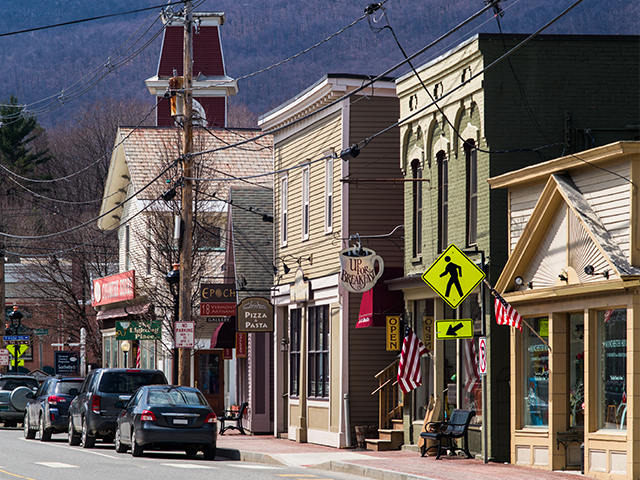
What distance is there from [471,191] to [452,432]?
4380 mm

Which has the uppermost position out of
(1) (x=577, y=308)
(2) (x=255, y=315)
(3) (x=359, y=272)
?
(3) (x=359, y=272)

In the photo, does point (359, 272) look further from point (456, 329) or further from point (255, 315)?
point (255, 315)

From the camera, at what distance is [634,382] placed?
50.8 feet

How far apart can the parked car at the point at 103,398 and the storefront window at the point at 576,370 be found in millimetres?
10020

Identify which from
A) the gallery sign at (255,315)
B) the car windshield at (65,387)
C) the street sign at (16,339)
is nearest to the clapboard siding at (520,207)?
the gallery sign at (255,315)

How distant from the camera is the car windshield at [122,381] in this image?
24141mm

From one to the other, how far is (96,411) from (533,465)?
10.2 metres

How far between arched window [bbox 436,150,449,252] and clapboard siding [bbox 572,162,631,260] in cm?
460

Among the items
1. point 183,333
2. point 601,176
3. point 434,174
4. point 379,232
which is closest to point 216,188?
point 183,333

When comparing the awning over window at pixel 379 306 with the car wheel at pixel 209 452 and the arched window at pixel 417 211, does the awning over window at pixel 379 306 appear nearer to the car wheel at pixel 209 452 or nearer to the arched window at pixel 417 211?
the arched window at pixel 417 211

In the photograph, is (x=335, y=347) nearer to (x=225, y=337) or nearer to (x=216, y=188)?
(x=225, y=337)

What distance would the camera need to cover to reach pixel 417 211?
22.8m

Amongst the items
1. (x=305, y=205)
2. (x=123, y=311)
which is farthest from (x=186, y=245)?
(x=123, y=311)

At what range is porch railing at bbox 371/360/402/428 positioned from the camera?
23.4m
